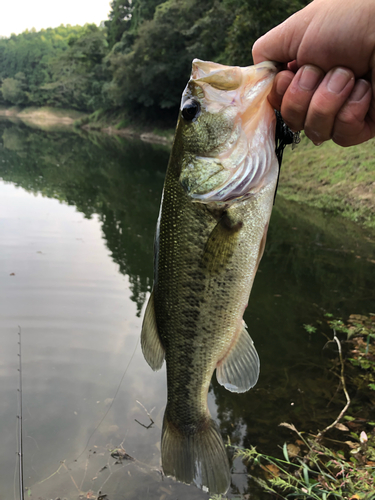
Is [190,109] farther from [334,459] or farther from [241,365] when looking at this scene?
[334,459]

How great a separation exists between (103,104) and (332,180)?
4654 cm

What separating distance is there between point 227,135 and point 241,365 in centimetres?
108

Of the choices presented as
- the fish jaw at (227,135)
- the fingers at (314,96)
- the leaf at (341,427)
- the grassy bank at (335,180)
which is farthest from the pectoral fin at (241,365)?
the grassy bank at (335,180)

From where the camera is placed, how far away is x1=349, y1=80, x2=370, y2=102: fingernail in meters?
1.57

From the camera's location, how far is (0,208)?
10.7 meters

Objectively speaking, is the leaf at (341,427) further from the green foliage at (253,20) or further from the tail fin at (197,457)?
the green foliage at (253,20)

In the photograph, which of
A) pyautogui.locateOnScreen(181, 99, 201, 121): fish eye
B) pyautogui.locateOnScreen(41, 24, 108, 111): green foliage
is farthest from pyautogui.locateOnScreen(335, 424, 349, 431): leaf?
pyautogui.locateOnScreen(41, 24, 108, 111): green foliage

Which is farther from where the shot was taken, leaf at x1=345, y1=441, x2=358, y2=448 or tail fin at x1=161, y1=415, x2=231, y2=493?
leaf at x1=345, y1=441, x2=358, y2=448

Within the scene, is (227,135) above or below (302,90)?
below

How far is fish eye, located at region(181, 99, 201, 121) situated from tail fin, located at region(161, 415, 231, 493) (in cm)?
150

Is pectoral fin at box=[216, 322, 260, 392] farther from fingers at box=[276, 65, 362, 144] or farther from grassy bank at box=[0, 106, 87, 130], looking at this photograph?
grassy bank at box=[0, 106, 87, 130]

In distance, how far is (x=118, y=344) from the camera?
A: 4.85 m

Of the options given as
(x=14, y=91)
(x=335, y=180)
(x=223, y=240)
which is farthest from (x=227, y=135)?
(x=14, y=91)

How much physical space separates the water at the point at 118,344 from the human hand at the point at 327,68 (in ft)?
9.17
